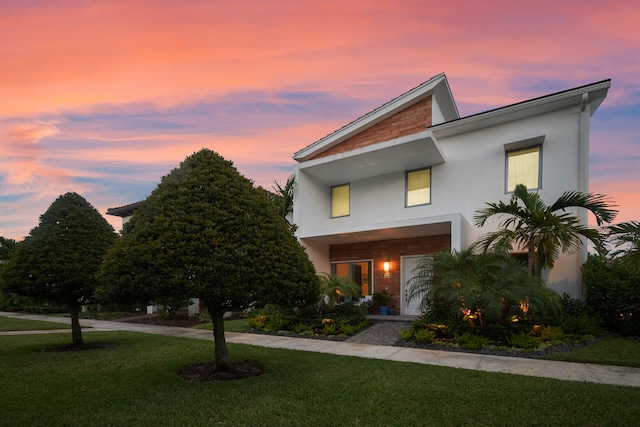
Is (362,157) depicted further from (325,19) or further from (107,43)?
(107,43)

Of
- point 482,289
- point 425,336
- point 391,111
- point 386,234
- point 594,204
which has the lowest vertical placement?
point 425,336

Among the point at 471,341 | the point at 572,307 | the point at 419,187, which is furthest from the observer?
the point at 419,187

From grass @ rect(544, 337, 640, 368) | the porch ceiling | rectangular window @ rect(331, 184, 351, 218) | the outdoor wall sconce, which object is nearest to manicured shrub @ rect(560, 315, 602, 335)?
grass @ rect(544, 337, 640, 368)

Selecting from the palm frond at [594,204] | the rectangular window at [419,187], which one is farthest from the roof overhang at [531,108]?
the palm frond at [594,204]

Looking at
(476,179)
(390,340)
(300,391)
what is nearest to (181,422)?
(300,391)

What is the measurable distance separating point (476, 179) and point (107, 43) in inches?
449

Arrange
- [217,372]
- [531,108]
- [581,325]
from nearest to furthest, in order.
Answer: [217,372]
[581,325]
[531,108]

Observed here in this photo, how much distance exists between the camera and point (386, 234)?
1348cm

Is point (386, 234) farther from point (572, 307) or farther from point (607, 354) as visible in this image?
point (607, 354)

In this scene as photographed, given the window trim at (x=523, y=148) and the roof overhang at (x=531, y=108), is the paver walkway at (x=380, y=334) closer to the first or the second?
the window trim at (x=523, y=148)

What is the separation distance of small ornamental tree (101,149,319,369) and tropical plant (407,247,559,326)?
14.6ft

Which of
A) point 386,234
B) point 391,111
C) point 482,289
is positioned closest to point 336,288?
point 386,234

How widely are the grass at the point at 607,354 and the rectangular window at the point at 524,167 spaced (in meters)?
4.94

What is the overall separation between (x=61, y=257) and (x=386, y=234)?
995 cm
